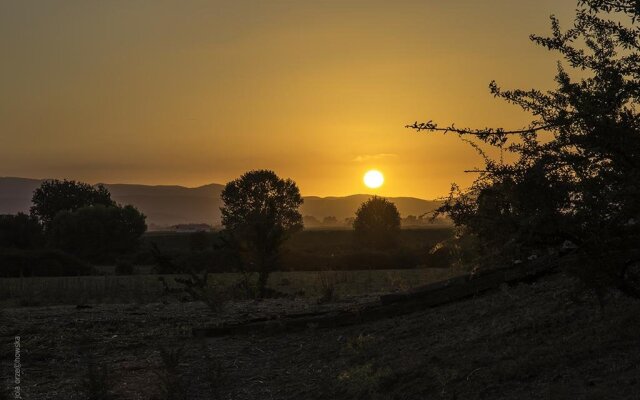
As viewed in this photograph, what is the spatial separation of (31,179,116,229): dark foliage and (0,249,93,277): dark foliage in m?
31.9

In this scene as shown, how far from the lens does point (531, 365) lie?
5.66 metres

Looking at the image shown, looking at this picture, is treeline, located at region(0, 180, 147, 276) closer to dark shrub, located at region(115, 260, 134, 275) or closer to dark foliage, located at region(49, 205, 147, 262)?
dark foliage, located at region(49, 205, 147, 262)

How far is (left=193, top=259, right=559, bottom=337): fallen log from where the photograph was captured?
30.0ft

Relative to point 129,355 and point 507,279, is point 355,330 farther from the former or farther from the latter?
point 129,355

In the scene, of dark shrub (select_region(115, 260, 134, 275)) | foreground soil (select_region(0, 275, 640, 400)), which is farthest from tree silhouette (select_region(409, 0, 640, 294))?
dark shrub (select_region(115, 260, 134, 275))

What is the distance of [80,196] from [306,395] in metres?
83.1

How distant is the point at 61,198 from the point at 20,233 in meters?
17.8

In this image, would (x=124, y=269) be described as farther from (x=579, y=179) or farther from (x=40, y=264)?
(x=579, y=179)

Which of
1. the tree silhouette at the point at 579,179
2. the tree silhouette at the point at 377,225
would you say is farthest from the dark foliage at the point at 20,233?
the tree silhouette at the point at 579,179

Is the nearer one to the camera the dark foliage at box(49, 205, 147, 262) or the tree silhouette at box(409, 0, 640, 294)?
the tree silhouette at box(409, 0, 640, 294)

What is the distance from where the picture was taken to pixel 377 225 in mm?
70500

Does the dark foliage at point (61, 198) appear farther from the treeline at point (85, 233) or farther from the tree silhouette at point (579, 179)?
the tree silhouette at point (579, 179)

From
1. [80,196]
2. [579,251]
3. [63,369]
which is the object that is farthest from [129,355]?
[80,196]

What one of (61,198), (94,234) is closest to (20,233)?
(94,234)
